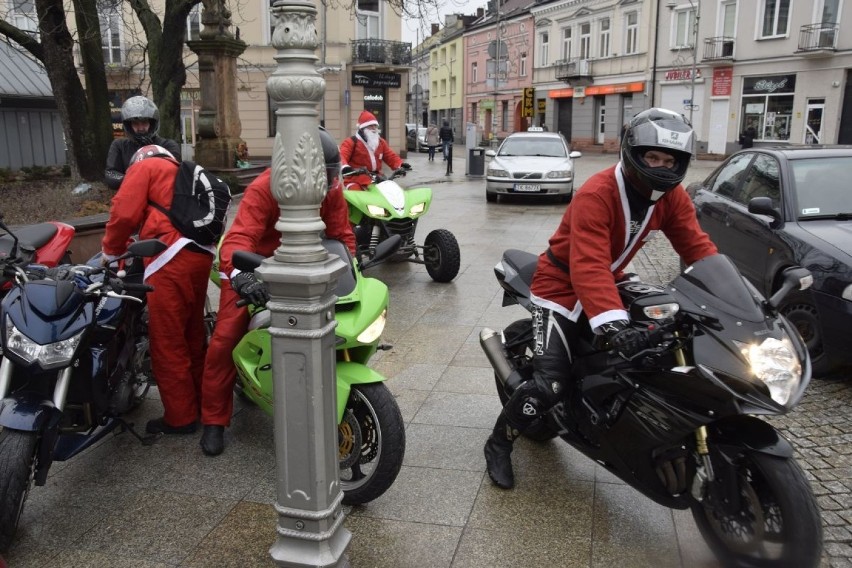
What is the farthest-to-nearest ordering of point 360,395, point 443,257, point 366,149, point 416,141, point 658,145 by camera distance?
point 416,141 → point 366,149 → point 443,257 → point 360,395 → point 658,145

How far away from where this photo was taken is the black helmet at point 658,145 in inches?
114

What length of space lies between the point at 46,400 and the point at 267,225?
129 cm

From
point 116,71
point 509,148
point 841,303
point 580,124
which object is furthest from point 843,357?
point 580,124

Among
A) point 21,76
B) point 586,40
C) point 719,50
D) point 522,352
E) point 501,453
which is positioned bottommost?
point 501,453

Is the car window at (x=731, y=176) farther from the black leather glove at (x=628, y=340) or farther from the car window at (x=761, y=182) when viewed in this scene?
the black leather glove at (x=628, y=340)

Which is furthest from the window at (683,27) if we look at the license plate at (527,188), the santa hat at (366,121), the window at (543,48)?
the santa hat at (366,121)

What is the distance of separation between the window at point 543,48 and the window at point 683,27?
11.4 metres

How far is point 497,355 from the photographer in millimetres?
3850

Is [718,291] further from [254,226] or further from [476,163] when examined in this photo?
[476,163]

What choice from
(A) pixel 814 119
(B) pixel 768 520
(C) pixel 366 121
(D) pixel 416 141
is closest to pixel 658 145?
(B) pixel 768 520

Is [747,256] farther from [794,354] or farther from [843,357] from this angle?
[794,354]

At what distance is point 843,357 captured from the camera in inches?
194

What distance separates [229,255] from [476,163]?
19853mm

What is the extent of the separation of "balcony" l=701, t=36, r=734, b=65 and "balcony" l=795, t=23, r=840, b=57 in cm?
348
